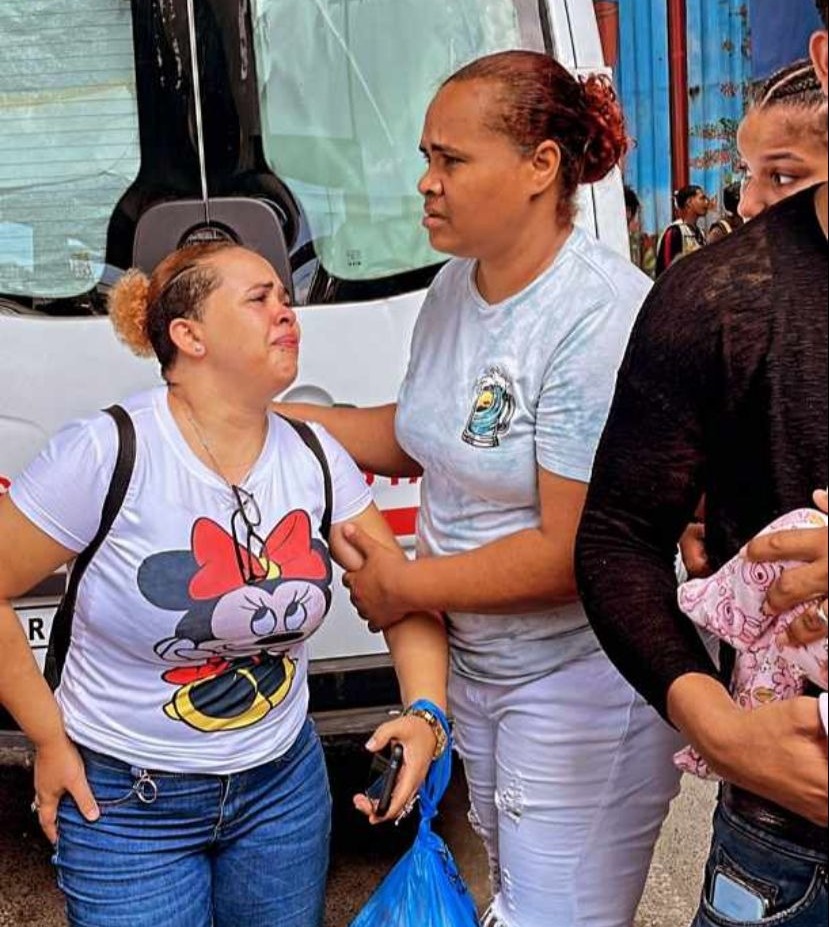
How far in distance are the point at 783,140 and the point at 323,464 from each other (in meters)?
0.88

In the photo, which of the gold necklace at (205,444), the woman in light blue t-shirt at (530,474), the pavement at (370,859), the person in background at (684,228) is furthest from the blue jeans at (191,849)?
the person in background at (684,228)

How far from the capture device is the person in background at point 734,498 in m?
1.57

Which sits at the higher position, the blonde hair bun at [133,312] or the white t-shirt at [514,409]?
the blonde hair bun at [133,312]

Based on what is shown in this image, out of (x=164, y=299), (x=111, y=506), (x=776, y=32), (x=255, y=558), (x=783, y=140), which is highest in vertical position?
(x=783, y=140)

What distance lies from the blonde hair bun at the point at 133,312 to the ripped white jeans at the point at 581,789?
2.77 feet

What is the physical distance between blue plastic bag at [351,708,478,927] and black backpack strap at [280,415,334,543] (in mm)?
421

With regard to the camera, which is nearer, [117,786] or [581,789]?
[117,786]

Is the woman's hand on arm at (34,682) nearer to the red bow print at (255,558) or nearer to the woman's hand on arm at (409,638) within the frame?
the red bow print at (255,558)

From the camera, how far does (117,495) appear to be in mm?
2225

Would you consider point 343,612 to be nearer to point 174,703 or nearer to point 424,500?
point 424,500

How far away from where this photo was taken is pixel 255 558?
2281mm

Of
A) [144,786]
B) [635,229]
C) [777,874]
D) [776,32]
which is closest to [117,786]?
[144,786]

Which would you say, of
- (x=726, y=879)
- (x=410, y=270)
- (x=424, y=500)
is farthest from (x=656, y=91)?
(x=726, y=879)

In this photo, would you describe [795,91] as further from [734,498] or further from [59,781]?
[59,781]
